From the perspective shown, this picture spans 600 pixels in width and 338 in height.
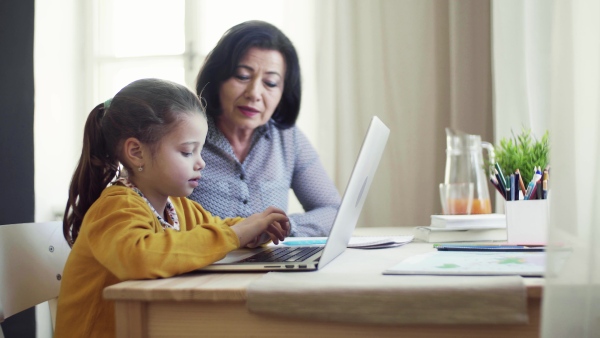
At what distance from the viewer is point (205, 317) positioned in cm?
80

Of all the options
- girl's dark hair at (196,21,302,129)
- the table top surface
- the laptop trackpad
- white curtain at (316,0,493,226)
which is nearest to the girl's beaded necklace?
the laptop trackpad

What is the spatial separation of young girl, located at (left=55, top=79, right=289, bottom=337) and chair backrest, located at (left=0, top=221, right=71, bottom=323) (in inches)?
2.8

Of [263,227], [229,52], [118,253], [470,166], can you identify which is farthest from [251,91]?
[118,253]

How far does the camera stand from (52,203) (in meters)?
3.21

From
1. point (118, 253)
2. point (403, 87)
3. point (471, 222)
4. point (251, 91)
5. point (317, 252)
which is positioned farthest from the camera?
point (403, 87)

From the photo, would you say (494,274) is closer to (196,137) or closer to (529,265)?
(529,265)

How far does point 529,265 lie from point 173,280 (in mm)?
465

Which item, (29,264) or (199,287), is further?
(29,264)

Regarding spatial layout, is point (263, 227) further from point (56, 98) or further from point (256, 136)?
point (56, 98)

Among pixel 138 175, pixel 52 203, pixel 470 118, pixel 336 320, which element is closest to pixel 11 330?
pixel 138 175

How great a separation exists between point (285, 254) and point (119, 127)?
388mm

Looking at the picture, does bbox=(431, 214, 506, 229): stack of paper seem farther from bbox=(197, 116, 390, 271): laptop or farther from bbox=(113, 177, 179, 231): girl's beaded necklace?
bbox=(113, 177, 179, 231): girl's beaded necklace

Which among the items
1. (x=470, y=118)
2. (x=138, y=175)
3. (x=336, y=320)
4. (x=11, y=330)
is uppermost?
(x=470, y=118)

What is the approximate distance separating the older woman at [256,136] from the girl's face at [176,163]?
0.66m
